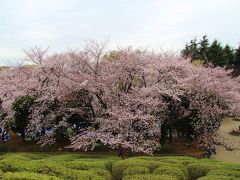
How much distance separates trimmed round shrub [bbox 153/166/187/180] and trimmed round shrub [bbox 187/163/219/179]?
60.7 inches

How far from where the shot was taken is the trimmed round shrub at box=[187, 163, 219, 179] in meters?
16.1

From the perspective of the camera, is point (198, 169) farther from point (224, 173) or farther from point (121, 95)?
point (121, 95)

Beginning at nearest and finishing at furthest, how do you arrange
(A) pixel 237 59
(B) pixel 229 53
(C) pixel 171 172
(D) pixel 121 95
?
(C) pixel 171 172 < (D) pixel 121 95 < (A) pixel 237 59 < (B) pixel 229 53

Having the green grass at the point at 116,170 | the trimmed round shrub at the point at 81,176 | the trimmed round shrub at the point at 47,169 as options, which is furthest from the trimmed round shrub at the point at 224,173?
the trimmed round shrub at the point at 47,169

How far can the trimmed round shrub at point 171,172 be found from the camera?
14398 mm

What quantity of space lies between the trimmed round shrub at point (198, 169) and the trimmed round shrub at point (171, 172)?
1543mm

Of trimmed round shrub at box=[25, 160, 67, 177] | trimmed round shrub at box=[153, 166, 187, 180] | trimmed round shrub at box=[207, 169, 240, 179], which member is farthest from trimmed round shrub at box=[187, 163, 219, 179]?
trimmed round shrub at box=[25, 160, 67, 177]

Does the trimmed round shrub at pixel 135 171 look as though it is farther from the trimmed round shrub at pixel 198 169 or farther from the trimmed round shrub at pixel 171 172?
the trimmed round shrub at pixel 198 169

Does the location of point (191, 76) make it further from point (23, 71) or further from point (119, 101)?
point (23, 71)

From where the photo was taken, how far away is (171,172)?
571 inches

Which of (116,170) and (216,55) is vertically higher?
(216,55)

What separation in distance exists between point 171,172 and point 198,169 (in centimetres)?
233

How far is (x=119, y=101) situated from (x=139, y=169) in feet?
27.3


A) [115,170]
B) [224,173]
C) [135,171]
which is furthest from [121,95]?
[224,173]
